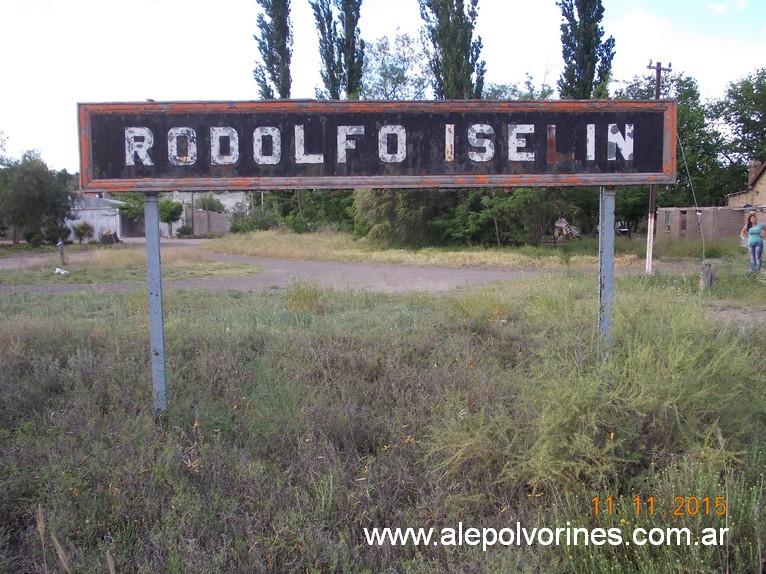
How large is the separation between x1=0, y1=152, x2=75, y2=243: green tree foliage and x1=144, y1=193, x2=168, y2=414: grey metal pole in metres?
33.8

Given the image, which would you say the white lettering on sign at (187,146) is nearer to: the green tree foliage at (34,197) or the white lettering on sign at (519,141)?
the white lettering on sign at (519,141)

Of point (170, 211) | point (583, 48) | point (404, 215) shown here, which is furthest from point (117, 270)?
point (170, 211)

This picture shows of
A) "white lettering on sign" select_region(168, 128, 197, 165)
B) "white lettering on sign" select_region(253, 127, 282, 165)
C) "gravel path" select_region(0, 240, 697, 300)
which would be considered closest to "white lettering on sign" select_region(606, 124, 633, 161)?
"white lettering on sign" select_region(253, 127, 282, 165)

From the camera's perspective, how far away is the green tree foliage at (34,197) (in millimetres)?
32719

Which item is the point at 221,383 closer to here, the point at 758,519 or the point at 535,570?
the point at 535,570

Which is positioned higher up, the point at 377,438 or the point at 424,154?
the point at 424,154

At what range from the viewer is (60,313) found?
904 centimetres

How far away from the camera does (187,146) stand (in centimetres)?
443

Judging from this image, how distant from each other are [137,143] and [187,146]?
361 mm

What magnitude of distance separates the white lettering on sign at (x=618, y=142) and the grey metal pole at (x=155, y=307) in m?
3.42

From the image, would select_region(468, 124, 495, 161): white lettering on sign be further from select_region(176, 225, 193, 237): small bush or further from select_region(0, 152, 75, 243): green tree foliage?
select_region(176, 225, 193, 237): small bush

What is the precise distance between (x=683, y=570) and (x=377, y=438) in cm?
201

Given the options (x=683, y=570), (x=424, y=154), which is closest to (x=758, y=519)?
(x=683, y=570)
